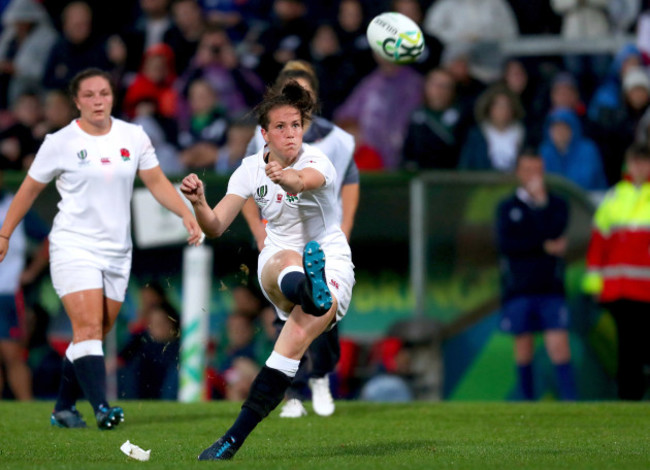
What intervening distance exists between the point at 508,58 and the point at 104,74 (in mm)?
6950

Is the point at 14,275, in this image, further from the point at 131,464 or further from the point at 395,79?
the point at 131,464

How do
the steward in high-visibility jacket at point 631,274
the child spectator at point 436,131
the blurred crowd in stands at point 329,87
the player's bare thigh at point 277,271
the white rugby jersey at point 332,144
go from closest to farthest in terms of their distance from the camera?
1. the player's bare thigh at point 277,271
2. the white rugby jersey at point 332,144
3. the steward in high-visibility jacket at point 631,274
4. the blurred crowd in stands at point 329,87
5. the child spectator at point 436,131

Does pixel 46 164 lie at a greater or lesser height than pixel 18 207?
greater

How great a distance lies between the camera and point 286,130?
698cm

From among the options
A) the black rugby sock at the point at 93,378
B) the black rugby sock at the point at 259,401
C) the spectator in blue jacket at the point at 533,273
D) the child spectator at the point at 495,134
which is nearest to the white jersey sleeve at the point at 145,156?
the black rugby sock at the point at 93,378

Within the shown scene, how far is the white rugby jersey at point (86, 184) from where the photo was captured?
8797 mm

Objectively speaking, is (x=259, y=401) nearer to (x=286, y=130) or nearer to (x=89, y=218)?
(x=286, y=130)

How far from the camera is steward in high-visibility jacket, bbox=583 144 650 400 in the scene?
12.2 metres

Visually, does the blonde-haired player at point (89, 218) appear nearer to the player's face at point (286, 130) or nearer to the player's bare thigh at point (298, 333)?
the player's face at point (286, 130)

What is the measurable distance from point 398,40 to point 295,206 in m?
2.52

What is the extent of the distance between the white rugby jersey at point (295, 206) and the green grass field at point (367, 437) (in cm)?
121

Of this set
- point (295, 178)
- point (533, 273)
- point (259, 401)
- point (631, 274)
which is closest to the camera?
point (295, 178)

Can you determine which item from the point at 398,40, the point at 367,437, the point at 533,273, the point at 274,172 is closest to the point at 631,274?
the point at 533,273

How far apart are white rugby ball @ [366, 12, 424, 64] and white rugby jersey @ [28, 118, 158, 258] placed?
203cm
